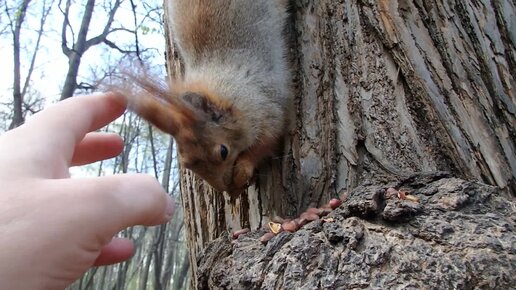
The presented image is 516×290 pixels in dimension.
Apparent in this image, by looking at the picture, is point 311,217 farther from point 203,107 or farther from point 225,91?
point 225,91

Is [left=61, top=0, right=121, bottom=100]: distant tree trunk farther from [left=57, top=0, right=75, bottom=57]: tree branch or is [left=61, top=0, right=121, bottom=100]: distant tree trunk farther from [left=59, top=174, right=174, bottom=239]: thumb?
[left=59, top=174, right=174, bottom=239]: thumb

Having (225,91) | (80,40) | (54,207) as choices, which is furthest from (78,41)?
(54,207)

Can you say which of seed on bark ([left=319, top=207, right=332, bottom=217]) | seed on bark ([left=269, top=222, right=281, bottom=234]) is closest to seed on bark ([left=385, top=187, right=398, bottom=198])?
seed on bark ([left=319, top=207, right=332, bottom=217])

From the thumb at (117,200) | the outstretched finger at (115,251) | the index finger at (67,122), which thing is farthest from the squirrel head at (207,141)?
the thumb at (117,200)

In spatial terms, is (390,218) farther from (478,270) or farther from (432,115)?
(432,115)

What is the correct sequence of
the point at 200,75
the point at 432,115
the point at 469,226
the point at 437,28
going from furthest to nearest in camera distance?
the point at 200,75 → the point at 437,28 → the point at 432,115 → the point at 469,226

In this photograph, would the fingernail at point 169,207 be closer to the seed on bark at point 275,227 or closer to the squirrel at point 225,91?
the seed on bark at point 275,227

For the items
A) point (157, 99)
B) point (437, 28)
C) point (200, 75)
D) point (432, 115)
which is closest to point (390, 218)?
point (432, 115)
